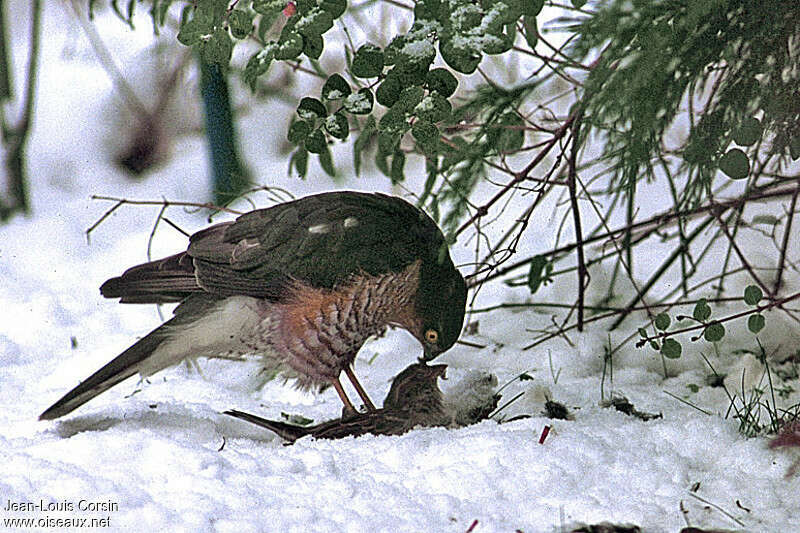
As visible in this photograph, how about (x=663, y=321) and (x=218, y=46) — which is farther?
(x=663, y=321)

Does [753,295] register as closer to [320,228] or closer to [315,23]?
[320,228]

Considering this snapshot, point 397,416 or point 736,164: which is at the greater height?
point 736,164

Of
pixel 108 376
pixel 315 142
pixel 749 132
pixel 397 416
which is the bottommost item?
pixel 108 376

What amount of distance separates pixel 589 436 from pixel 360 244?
473mm

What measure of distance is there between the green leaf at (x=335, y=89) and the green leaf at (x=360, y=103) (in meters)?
0.03

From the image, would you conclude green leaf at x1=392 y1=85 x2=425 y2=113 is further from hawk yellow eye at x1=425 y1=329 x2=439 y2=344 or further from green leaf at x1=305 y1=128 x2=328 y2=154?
hawk yellow eye at x1=425 y1=329 x2=439 y2=344

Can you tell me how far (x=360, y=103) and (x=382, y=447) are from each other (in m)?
0.50

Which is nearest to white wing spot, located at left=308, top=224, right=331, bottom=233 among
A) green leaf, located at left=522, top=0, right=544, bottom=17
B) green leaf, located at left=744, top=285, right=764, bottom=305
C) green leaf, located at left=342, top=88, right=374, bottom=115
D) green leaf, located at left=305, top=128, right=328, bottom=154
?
green leaf, located at left=305, top=128, right=328, bottom=154

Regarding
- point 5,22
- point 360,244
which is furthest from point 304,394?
point 5,22

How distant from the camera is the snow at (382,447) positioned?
1.21 meters

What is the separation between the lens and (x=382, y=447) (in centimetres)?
144

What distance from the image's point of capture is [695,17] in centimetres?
109

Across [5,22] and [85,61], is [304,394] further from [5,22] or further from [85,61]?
[85,61]

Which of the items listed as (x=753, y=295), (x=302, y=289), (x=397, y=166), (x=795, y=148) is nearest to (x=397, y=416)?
(x=302, y=289)
